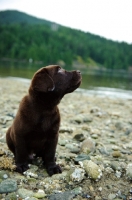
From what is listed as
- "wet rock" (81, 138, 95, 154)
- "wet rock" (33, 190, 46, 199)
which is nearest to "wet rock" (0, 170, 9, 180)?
"wet rock" (33, 190, 46, 199)

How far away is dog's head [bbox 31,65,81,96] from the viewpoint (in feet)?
12.5

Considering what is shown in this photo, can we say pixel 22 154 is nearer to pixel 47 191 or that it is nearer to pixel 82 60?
pixel 47 191

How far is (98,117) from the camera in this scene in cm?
1018

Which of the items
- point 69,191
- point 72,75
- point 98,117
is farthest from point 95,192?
point 98,117

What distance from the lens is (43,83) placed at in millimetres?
3814

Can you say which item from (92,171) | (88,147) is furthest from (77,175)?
(88,147)

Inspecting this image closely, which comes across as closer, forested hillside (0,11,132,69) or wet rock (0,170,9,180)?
wet rock (0,170,9,180)

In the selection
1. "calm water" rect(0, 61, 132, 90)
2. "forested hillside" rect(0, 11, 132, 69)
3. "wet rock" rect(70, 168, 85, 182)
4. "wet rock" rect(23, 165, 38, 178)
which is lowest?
"calm water" rect(0, 61, 132, 90)

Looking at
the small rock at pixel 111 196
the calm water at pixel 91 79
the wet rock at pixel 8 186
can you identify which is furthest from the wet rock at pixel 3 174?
the calm water at pixel 91 79

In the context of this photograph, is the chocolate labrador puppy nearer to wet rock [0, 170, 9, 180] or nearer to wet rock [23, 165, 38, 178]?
wet rock [23, 165, 38, 178]

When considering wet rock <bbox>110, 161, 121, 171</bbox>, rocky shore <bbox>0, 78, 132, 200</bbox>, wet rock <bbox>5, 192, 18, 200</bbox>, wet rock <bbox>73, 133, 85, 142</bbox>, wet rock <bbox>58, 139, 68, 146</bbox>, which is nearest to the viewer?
wet rock <bbox>5, 192, 18, 200</bbox>

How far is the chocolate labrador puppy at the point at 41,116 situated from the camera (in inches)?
153

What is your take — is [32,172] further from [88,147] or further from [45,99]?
[88,147]

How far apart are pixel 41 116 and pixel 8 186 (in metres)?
1.16
